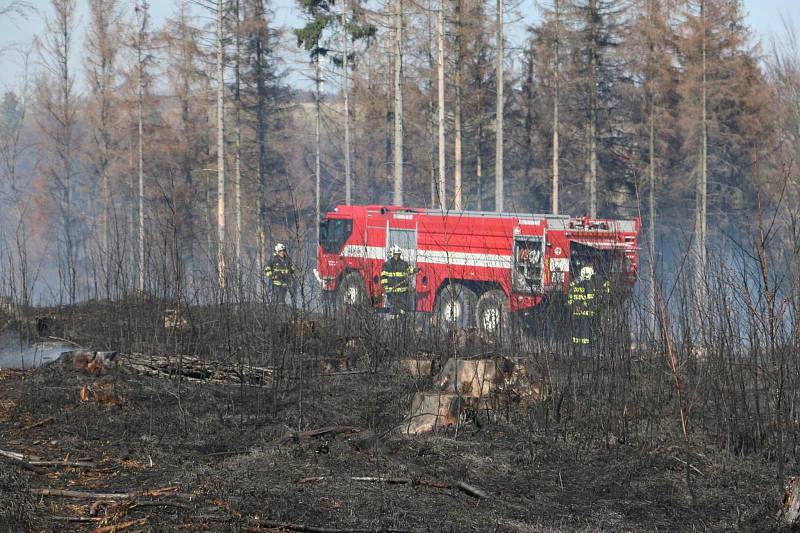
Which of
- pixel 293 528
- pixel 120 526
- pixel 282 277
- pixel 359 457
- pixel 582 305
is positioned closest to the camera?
pixel 120 526

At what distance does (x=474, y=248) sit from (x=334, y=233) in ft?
13.9

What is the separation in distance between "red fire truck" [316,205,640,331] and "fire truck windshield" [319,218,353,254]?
0.07ft

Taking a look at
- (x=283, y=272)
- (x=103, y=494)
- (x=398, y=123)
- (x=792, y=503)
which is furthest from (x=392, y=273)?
(x=792, y=503)

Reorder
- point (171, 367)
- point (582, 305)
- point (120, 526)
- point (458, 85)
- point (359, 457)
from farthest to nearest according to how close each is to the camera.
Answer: point (458, 85) < point (582, 305) < point (171, 367) < point (359, 457) < point (120, 526)

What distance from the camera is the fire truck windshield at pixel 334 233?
20.2 m

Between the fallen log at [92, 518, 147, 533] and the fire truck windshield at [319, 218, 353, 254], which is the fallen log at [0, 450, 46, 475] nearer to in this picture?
the fallen log at [92, 518, 147, 533]

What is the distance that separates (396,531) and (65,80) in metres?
29.5

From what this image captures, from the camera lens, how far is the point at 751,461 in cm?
716

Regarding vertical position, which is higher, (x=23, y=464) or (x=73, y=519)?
(x=23, y=464)

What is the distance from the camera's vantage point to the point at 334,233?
20.5 metres

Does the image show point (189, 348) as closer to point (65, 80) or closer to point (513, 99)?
point (65, 80)

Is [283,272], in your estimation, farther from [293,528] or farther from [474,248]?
[474,248]

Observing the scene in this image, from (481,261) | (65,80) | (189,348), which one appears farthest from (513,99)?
(189,348)

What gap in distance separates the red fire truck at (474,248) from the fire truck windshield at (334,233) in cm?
2
